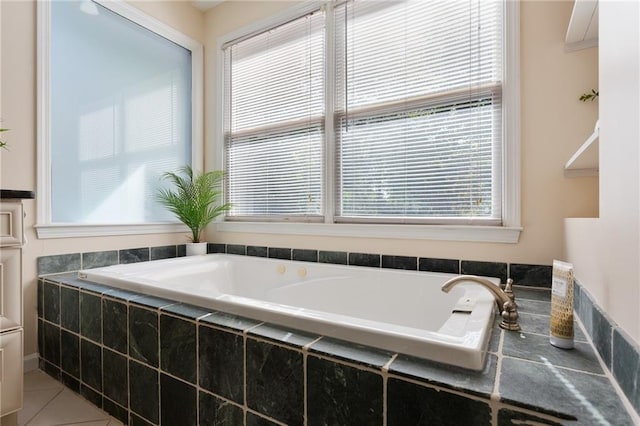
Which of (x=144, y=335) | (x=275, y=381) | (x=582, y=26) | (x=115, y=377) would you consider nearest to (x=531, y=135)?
(x=582, y=26)

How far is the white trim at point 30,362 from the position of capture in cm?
172

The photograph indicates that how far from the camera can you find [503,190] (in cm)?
164

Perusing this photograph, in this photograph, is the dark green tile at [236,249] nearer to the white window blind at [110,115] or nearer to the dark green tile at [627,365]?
the white window blind at [110,115]

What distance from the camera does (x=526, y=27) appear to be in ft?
5.23

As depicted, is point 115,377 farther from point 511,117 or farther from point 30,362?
point 511,117

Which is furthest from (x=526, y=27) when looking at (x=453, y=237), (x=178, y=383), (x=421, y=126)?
(x=178, y=383)

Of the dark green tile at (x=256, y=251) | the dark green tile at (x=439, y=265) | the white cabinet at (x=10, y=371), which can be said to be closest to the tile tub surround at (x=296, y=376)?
the white cabinet at (x=10, y=371)

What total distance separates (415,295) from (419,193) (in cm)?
59

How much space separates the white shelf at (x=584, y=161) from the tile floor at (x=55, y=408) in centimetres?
209

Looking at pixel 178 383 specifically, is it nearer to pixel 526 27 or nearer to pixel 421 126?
pixel 421 126

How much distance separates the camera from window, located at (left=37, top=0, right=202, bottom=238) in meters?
1.88

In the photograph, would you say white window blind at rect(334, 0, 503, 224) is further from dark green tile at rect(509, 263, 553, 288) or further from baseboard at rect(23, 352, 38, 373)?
baseboard at rect(23, 352, 38, 373)

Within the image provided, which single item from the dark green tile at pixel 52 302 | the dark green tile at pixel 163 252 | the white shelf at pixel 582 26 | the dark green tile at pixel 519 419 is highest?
the white shelf at pixel 582 26

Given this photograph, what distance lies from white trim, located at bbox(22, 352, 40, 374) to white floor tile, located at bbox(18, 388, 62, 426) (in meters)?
0.25
